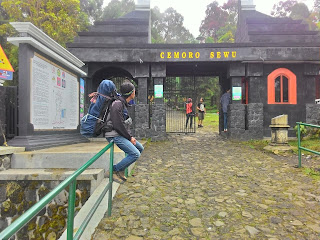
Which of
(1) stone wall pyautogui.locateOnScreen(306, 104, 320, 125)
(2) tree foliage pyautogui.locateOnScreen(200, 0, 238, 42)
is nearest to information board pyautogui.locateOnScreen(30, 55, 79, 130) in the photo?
(1) stone wall pyautogui.locateOnScreen(306, 104, 320, 125)

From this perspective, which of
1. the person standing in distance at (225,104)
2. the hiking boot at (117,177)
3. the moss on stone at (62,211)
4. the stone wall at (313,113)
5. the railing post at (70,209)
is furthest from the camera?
the person standing in distance at (225,104)

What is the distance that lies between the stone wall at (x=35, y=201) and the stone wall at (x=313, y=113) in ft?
32.6

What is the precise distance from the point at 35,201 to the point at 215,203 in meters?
Result: 3.33

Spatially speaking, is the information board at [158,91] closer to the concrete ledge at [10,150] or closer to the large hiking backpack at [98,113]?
the concrete ledge at [10,150]

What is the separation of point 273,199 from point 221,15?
143 feet

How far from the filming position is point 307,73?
32.2 ft

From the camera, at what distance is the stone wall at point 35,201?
3.87 metres

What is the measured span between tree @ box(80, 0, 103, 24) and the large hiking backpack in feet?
98.3

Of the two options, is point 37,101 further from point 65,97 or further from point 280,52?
point 280,52

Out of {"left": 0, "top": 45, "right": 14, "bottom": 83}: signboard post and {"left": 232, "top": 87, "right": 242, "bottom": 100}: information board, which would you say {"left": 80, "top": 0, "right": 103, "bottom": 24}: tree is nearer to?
{"left": 232, "top": 87, "right": 242, "bottom": 100}: information board

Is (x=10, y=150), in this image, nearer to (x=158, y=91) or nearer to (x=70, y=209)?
(x=70, y=209)

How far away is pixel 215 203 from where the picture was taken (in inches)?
145

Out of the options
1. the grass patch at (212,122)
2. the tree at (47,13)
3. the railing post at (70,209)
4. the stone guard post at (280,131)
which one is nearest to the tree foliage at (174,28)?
the grass patch at (212,122)

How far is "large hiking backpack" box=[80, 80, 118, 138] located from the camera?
3184 millimetres
